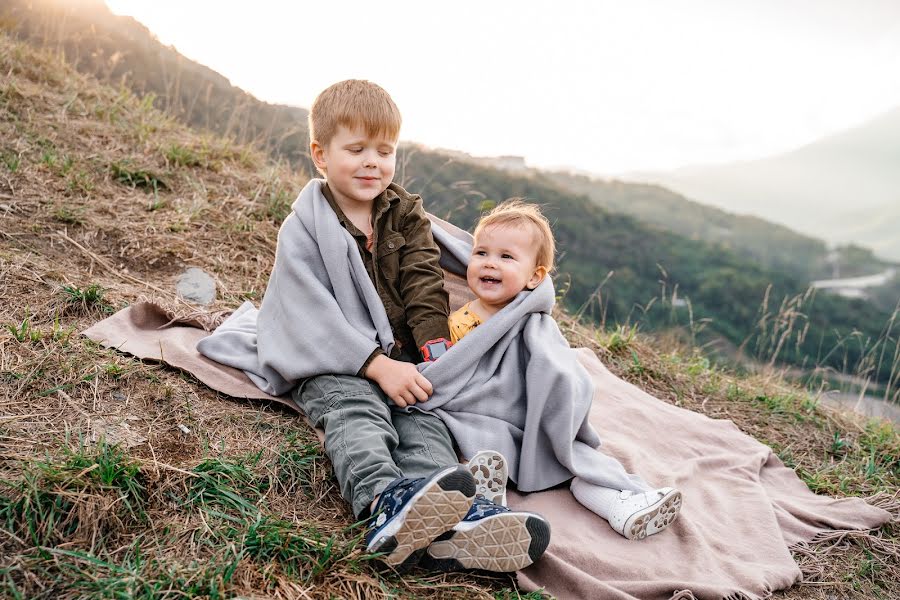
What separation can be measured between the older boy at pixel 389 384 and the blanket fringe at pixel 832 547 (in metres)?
1.37

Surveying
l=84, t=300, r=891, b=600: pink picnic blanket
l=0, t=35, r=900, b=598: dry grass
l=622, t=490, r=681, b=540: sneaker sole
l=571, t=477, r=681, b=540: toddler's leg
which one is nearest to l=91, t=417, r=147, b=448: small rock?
l=0, t=35, r=900, b=598: dry grass

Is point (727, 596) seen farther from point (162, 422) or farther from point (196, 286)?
point (196, 286)

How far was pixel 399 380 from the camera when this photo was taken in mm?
2615

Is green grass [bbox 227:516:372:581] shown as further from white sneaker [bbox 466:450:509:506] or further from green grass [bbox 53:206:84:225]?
green grass [bbox 53:206:84:225]

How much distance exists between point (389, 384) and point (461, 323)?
0.48m

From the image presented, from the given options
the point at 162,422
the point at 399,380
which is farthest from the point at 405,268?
the point at 162,422

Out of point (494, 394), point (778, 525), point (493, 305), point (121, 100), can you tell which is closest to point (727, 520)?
point (778, 525)

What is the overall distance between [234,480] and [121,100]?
473 cm

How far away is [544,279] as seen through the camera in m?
2.88

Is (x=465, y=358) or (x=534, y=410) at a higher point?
(x=465, y=358)

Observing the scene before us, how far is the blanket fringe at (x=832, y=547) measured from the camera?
2.72 meters

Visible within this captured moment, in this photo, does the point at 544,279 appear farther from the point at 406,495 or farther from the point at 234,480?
the point at 234,480

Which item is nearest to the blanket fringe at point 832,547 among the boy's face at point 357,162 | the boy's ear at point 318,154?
the boy's face at point 357,162

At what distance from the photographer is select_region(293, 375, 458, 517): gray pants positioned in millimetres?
2223
